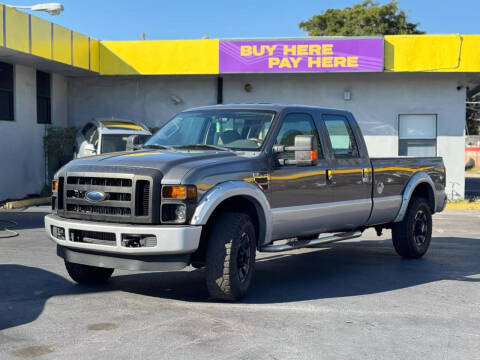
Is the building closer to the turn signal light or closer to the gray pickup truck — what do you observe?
the gray pickup truck

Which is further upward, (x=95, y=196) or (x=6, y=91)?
(x=6, y=91)

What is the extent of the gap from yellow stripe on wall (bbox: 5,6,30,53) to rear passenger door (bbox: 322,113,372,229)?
955 centimetres

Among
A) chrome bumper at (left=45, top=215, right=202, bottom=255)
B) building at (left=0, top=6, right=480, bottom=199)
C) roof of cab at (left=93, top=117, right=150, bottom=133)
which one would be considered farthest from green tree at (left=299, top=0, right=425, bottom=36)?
chrome bumper at (left=45, top=215, right=202, bottom=255)

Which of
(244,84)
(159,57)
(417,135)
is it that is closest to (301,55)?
(244,84)

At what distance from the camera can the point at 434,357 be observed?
491cm

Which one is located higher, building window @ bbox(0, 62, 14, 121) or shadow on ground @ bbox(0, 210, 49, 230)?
building window @ bbox(0, 62, 14, 121)

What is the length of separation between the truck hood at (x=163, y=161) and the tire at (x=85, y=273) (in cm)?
111

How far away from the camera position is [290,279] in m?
7.87

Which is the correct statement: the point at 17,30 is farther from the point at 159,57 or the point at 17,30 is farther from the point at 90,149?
the point at 159,57

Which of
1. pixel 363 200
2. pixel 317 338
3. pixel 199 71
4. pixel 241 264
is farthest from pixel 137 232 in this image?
pixel 199 71

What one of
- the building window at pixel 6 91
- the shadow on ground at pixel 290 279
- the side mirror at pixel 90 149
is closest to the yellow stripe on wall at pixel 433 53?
the side mirror at pixel 90 149

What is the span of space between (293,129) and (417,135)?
1324cm

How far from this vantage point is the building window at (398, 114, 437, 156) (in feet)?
65.2

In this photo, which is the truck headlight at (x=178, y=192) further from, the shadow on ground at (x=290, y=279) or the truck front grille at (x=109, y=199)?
the shadow on ground at (x=290, y=279)
